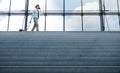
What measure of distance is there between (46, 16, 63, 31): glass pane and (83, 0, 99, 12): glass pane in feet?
5.42

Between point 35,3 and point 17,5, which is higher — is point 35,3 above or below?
above

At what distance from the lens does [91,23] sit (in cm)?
1681

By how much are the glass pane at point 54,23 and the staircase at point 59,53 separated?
552 cm

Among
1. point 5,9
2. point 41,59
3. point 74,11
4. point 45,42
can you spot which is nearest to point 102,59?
point 41,59

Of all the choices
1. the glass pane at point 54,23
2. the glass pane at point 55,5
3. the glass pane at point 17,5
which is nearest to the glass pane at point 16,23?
the glass pane at point 17,5

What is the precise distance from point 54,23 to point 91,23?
2133 mm

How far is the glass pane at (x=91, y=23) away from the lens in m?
16.7

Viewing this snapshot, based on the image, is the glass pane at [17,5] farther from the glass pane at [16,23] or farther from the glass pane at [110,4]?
the glass pane at [110,4]

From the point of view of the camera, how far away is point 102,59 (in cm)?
844

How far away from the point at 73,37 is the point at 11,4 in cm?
796

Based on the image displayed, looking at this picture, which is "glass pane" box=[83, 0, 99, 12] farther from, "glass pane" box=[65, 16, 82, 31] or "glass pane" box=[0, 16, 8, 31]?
"glass pane" box=[0, 16, 8, 31]

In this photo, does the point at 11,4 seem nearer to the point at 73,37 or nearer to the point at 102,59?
the point at 73,37

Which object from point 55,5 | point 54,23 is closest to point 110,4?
point 55,5

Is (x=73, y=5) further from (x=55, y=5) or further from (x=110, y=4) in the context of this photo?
(x=110, y=4)
